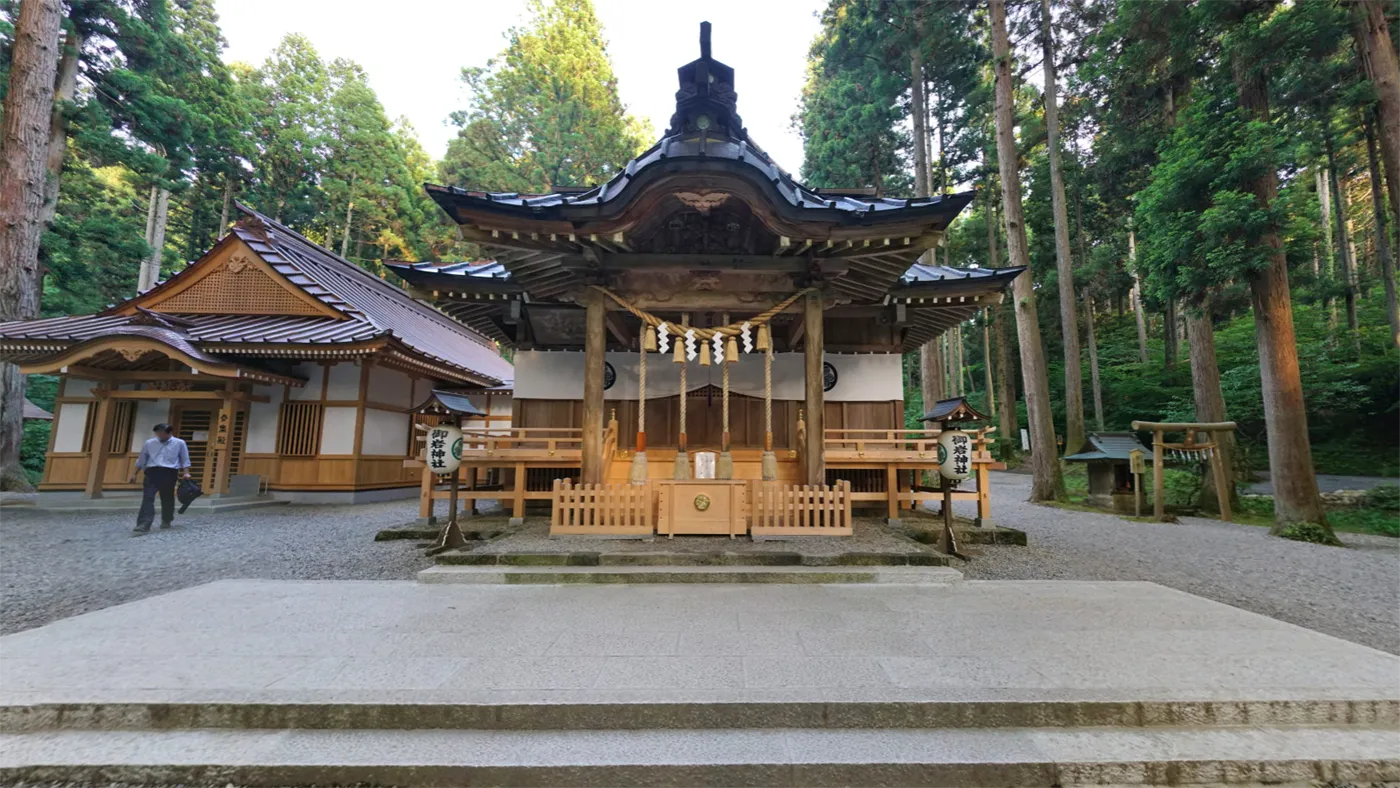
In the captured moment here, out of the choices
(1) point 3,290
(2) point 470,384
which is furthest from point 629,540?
(1) point 3,290

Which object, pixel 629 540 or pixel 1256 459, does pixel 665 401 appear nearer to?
pixel 629 540

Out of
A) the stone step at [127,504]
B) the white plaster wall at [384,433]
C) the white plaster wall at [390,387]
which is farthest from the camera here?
the white plaster wall at [390,387]

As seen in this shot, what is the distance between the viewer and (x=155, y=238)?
1883 cm

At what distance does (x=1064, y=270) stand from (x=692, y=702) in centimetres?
1540

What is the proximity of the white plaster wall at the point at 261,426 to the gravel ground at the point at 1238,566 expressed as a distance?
14751mm

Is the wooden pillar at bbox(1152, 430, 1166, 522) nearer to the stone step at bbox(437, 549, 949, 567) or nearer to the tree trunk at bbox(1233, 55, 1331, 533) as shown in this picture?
the tree trunk at bbox(1233, 55, 1331, 533)

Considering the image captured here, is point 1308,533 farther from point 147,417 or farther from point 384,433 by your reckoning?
point 147,417

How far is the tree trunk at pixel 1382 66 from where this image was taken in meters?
8.66

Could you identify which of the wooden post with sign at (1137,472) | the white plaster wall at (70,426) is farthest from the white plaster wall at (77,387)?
the wooden post with sign at (1137,472)

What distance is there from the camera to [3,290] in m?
11.7

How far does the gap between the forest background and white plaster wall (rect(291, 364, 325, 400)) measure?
6522 millimetres

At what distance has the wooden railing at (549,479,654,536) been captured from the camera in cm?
648

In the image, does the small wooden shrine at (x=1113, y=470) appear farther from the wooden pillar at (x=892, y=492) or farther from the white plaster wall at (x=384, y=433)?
the white plaster wall at (x=384, y=433)

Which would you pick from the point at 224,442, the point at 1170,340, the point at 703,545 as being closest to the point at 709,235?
the point at 703,545
